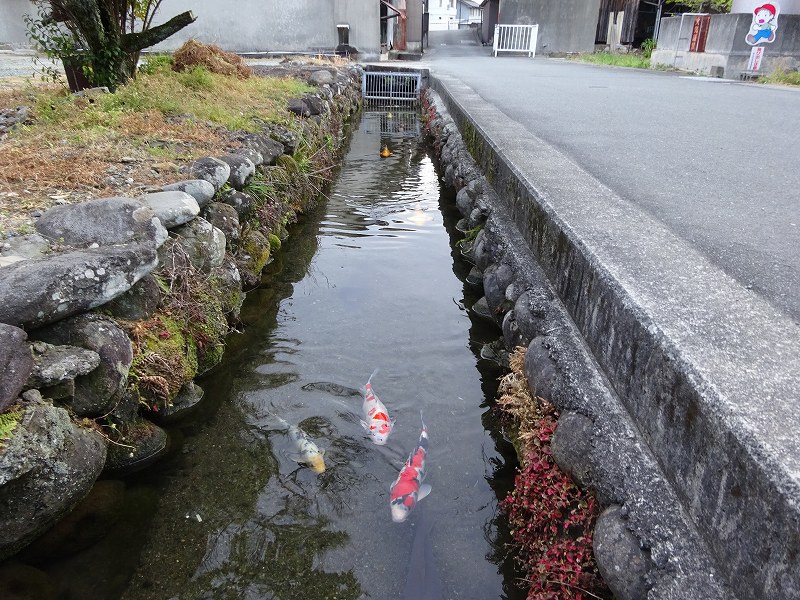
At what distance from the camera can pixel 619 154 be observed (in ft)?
18.5

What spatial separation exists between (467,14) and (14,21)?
58.9 meters

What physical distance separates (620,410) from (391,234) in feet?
17.6

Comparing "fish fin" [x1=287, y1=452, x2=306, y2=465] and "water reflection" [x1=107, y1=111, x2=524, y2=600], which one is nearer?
"water reflection" [x1=107, y1=111, x2=524, y2=600]

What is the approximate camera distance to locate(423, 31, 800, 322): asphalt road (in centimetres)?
320

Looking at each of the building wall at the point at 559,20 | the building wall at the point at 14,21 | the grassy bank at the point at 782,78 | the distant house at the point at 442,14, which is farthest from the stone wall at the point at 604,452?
the distant house at the point at 442,14

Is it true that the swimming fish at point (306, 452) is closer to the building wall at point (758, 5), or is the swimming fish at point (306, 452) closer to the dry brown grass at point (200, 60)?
the dry brown grass at point (200, 60)

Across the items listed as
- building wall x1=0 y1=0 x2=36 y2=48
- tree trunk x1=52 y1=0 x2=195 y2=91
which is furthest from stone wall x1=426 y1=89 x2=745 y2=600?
building wall x1=0 y1=0 x2=36 y2=48

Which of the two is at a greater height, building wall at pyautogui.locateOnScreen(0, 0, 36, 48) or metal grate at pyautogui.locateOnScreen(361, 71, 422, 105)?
building wall at pyautogui.locateOnScreen(0, 0, 36, 48)

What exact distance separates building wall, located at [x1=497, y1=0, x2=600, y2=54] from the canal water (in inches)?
1134

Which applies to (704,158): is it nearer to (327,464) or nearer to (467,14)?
(327,464)

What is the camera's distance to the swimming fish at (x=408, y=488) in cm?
314

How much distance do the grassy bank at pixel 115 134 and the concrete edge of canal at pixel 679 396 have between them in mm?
3334

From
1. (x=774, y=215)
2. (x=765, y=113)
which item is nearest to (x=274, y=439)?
(x=774, y=215)

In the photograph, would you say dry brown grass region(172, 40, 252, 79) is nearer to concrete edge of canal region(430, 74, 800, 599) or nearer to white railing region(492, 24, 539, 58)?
concrete edge of canal region(430, 74, 800, 599)
